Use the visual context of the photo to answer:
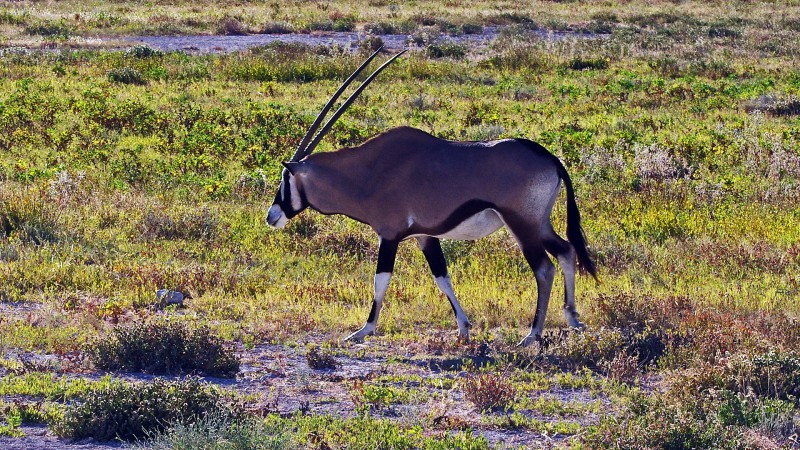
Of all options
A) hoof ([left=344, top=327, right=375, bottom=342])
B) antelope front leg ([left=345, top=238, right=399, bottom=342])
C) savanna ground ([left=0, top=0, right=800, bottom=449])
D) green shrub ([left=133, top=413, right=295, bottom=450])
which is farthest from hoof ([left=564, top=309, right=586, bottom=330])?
green shrub ([left=133, top=413, right=295, bottom=450])

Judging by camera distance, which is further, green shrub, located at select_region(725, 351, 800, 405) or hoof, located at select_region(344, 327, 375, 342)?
hoof, located at select_region(344, 327, 375, 342)

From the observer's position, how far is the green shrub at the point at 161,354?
9.20m

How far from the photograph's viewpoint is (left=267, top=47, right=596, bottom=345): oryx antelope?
10.2 metres

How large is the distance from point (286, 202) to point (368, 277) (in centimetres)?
235

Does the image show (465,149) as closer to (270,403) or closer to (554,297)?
(554,297)

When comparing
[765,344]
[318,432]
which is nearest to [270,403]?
[318,432]

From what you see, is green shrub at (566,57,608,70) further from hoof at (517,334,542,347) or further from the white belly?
hoof at (517,334,542,347)

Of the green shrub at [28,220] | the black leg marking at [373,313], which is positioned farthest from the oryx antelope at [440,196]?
the green shrub at [28,220]

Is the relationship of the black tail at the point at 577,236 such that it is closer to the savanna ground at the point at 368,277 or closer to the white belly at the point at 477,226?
the savanna ground at the point at 368,277

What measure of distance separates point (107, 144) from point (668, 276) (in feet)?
35.0

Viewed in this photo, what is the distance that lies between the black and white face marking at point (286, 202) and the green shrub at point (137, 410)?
3243 mm

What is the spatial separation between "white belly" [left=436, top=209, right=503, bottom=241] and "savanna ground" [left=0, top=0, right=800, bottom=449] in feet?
3.05

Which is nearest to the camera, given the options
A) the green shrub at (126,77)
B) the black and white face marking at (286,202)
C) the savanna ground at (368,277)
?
the savanna ground at (368,277)

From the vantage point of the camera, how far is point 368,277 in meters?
13.0
